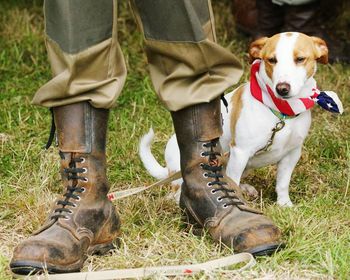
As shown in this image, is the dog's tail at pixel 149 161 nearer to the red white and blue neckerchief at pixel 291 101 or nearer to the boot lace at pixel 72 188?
the red white and blue neckerchief at pixel 291 101

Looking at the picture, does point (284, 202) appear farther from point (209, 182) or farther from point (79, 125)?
point (79, 125)

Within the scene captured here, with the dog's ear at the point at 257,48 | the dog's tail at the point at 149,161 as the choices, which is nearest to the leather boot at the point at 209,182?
the dog's ear at the point at 257,48

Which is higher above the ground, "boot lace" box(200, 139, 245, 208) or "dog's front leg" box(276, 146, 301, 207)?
"boot lace" box(200, 139, 245, 208)

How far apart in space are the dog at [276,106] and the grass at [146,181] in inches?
5.8

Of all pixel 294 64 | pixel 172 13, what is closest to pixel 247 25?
pixel 294 64

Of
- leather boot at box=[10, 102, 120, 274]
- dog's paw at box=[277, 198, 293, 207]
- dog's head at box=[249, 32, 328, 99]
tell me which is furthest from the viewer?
dog's paw at box=[277, 198, 293, 207]

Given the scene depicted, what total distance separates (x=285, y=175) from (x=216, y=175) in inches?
17.0

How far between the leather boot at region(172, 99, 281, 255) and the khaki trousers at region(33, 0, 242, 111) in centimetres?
7

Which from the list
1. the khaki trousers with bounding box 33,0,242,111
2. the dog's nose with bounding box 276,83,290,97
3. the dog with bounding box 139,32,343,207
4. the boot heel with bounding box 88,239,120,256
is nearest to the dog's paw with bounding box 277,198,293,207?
the dog with bounding box 139,32,343,207

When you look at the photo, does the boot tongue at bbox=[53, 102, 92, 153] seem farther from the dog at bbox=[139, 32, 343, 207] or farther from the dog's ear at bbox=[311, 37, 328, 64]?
the dog's ear at bbox=[311, 37, 328, 64]

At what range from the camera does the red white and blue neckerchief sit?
236cm

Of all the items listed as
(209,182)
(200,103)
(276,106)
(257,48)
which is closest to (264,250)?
(209,182)

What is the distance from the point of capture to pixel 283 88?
224 cm

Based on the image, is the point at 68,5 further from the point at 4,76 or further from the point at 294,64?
the point at 4,76
